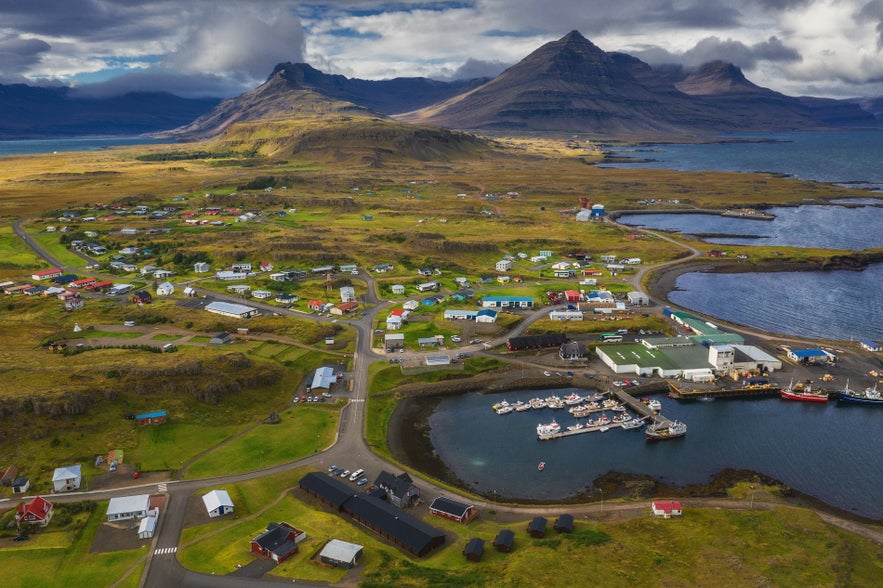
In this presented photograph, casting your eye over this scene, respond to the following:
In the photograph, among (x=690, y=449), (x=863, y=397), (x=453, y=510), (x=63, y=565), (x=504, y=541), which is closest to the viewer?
(x=63, y=565)

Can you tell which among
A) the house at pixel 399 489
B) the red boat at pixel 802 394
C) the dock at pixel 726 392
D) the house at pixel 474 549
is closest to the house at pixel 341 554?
the house at pixel 399 489

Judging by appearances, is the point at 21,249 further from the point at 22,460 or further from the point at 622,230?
the point at 622,230

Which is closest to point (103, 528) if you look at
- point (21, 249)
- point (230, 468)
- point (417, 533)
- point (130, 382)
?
point (230, 468)

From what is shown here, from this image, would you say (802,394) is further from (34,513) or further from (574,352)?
(34,513)

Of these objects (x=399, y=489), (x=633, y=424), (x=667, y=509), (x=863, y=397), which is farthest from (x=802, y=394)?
(x=399, y=489)

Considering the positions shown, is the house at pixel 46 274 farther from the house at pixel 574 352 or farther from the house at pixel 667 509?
the house at pixel 667 509

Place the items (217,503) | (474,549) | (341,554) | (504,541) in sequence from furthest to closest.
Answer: (217,503)
(504,541)
(474,549)
(341,554)

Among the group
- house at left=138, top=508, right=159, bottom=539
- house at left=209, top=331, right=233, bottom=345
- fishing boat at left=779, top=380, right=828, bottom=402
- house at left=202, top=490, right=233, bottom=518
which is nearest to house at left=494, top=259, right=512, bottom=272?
house at left=209, top=331, right=233, bottom=345
